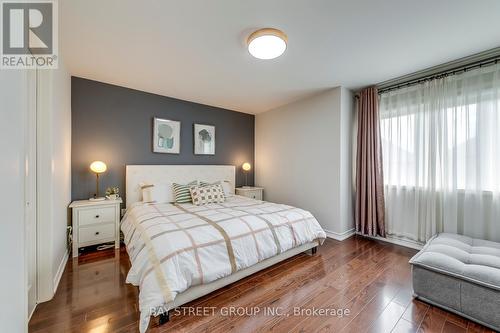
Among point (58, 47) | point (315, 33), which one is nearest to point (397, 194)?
point (315, 33)

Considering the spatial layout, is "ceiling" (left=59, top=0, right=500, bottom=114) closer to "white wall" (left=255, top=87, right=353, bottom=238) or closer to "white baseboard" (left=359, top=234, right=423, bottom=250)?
"white wall" (left=255, top=87, right=353, bottom=238)

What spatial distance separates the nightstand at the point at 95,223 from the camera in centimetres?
253

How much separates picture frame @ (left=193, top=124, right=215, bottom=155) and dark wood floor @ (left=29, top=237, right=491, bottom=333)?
7.29 ft

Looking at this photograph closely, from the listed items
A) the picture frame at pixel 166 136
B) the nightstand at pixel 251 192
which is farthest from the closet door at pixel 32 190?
the nightstand at pixel 251 192

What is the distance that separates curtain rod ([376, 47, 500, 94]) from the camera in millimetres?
2262

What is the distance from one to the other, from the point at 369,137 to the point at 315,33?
1925mm

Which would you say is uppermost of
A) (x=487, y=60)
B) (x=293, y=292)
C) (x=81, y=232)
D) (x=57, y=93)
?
(x=487, y=60)

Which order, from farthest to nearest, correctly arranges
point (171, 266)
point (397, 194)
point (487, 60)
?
point (397, 194) < point (487, 60) < point (171, 266)

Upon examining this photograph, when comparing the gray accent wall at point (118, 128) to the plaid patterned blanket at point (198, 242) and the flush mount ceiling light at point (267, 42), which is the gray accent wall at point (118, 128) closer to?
the plaid patterned blanket at point (198, 242)

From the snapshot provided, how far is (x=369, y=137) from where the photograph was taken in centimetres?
315

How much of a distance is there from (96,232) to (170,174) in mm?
1330

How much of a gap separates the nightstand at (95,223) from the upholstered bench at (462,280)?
3.46 metres

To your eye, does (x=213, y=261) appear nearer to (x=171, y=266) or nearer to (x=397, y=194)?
(x=171, y=266)

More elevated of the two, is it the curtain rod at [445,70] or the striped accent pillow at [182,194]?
the curtain rod at [445,70]
